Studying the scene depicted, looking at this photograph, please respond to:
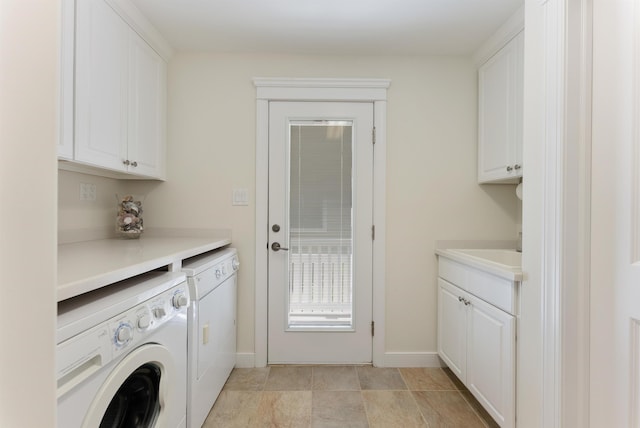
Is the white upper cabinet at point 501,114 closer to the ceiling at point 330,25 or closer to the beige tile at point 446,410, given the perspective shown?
the ceiling at point 330,25

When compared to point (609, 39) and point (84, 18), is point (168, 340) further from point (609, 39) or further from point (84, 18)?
point (609, 39)

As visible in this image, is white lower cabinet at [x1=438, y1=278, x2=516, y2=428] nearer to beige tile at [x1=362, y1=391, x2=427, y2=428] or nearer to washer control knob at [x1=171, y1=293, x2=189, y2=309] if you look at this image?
beige tile at [x1=362, y1=391, x2=427, y2=428]

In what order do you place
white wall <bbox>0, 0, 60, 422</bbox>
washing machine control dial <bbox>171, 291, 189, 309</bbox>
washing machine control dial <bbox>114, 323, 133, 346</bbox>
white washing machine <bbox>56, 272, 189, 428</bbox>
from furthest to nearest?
washing machine control dial <bbox>171, 291, 189, 309</bbox>, washing machine control dial <bbox>114, 323, 133, 346</bbox>, white washing machine <bbox>56, 272, 189, 428</bbox>, white wall <bbox>0, 0, 60, 422</bbox>

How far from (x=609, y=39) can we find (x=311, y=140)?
1.67 m

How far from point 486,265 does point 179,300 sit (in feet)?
4.84

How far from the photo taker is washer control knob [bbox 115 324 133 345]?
87 cm

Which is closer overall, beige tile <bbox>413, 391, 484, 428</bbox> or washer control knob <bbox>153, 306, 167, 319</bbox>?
washer control knob <bbox>153, 306, 167, 319</bbox>

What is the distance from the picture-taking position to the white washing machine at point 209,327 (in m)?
1.43

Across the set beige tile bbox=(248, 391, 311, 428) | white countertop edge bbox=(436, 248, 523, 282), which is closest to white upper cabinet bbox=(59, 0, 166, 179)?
beige tile bbox=(248, 391, 311, 428)

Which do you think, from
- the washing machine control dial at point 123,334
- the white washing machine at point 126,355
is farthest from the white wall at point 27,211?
the washing machine control dial at point 123,334

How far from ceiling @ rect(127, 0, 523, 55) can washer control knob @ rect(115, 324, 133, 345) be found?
5.79ft

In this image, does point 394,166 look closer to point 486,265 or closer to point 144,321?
point 486,265

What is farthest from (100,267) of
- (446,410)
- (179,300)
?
(446,410)

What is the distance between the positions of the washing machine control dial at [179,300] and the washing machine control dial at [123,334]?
0.30 metres
